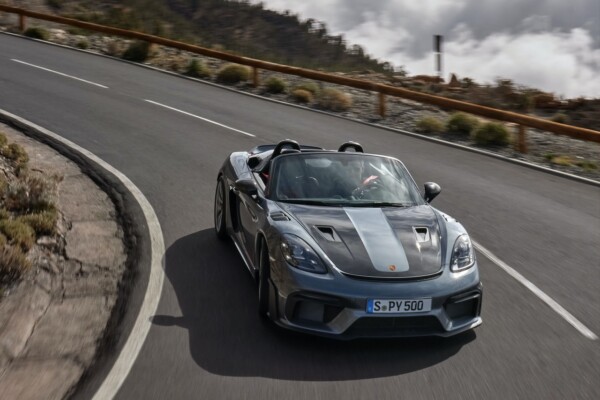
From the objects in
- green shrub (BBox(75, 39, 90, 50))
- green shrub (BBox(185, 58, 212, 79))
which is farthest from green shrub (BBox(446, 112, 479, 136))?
green shrub (BBox(75, 39, 90, 50))

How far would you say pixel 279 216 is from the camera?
266 inches

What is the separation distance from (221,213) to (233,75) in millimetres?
14309

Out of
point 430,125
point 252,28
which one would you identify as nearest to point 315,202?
point 430,125

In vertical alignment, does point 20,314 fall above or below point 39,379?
above

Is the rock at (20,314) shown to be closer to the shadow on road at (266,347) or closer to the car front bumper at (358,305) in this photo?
the shadow on road at (266,347)

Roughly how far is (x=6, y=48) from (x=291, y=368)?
21.3 meters

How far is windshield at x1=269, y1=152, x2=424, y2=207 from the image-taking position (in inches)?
285

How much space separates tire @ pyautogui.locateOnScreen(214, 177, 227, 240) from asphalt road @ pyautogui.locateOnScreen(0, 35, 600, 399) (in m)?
0.16

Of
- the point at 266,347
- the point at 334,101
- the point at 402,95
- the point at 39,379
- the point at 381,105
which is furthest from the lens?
the point at 334,101

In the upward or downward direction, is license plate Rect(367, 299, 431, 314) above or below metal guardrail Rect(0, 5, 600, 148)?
below

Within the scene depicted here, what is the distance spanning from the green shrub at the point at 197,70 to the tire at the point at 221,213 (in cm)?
1458

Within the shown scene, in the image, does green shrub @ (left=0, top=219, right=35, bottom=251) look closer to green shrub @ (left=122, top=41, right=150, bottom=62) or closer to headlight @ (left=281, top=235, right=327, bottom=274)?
headlight @ (left=281, top=235, right=327, bottom=274)

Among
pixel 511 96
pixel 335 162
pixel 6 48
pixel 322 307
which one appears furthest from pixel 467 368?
pixel 6 48

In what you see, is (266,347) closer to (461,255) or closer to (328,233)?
(328,233)
